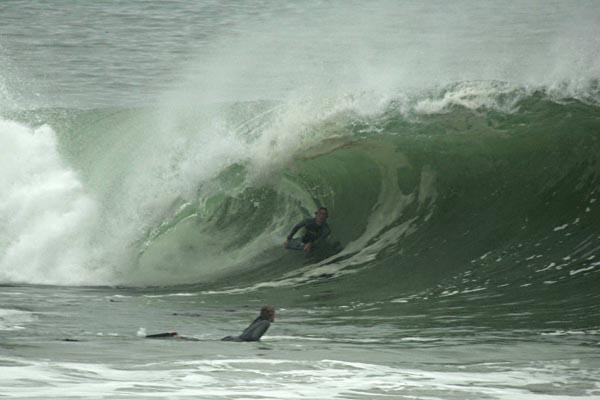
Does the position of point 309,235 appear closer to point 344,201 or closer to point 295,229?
point 295,229

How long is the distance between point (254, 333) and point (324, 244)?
4955 millimetres

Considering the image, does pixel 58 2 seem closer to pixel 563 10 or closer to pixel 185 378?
pixel 563 10

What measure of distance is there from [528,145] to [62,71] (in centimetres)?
2201

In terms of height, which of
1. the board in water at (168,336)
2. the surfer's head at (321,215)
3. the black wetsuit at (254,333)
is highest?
the surfer's head at (321,215)

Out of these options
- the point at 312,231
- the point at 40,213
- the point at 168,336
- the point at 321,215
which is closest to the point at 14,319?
the point at 168,336

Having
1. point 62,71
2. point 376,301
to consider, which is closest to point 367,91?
point 376,301

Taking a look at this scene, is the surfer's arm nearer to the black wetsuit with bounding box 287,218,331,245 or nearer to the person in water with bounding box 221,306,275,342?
the black wetsuit with bounding box 287,218,331,245

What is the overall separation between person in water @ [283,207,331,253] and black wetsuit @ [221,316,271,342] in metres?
4.56

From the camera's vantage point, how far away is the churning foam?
16.2 m

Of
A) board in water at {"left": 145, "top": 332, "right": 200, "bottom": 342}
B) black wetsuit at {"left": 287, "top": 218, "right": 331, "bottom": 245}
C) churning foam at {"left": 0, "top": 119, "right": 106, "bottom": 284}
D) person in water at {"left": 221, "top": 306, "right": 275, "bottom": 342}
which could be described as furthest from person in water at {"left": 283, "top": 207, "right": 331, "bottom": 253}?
board in water at {"left": 145, "top": 332, "right": 200, "bottom": 342}

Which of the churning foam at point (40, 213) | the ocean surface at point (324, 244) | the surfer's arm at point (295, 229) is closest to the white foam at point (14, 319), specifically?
the ocean surface at point (324, 244)

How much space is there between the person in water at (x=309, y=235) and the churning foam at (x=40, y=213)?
2692mm

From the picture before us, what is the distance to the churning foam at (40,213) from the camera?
16250mm

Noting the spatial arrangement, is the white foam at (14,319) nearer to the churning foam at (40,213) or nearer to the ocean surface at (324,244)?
the ocean surface at (324,244)
